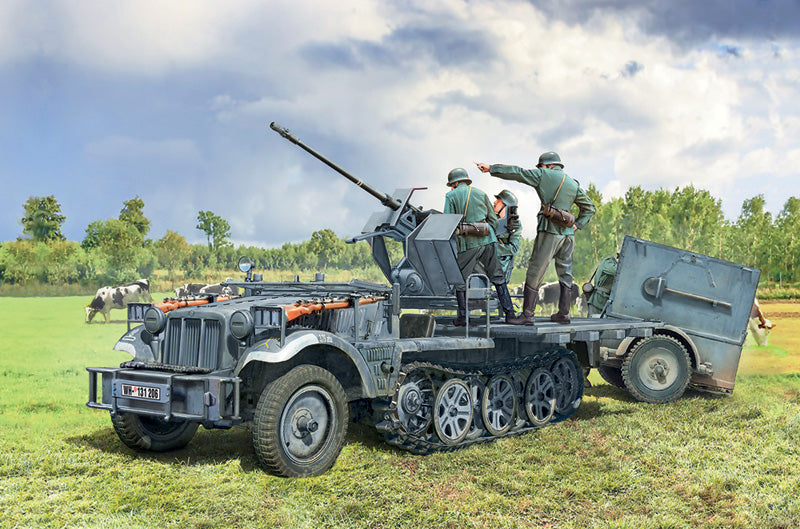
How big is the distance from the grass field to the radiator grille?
1.07 meters

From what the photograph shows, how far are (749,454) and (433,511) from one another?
14.8 ft

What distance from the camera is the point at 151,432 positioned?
8.42m

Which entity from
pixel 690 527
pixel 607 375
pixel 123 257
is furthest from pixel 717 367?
pixel 123 257

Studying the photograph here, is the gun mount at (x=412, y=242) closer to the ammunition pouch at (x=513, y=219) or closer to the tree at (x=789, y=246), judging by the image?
the ammunition pouch at (x=513, y=219)

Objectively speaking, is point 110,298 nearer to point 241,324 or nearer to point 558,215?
point 558,215

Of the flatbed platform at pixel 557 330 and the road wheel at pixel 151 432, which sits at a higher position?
the flatbed platform at pixel 557 330

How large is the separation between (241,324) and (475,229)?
3.75m

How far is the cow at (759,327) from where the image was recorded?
53.3 ft

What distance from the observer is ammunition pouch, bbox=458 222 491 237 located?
32.7 feet

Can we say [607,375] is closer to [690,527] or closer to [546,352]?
[546,352]

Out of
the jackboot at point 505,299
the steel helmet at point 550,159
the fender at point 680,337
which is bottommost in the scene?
the fender at point 680,337

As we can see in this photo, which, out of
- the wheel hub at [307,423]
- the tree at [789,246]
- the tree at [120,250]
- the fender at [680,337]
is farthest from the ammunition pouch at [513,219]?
the tree at [789,246]

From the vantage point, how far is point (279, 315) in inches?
287

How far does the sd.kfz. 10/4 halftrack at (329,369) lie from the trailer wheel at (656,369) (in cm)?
211
